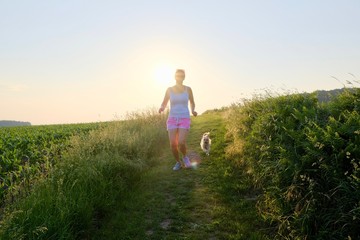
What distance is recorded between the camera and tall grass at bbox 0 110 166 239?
530 centimetres

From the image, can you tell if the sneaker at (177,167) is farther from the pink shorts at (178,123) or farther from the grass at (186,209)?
the pink shorts at (178,123)

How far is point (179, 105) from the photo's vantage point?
9.81m

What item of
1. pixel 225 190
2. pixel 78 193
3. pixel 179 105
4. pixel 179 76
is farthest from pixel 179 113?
pixel 78 193

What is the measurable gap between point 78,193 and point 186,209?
6.89 ft

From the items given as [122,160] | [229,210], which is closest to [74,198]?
[122,160]

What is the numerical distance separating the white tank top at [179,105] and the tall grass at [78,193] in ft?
5.45

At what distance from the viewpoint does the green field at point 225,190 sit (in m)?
4.86

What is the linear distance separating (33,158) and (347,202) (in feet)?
31.2

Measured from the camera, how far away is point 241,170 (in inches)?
368

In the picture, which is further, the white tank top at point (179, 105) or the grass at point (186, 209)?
the white tank top at point (179, 105)

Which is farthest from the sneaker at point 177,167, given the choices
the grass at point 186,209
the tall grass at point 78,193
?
the tall grass at point 78,193

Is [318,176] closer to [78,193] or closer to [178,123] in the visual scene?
[78,193]

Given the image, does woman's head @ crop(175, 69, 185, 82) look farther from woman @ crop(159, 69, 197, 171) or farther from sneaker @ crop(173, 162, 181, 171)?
sneaker @ crop(173, 162, 181, 171)

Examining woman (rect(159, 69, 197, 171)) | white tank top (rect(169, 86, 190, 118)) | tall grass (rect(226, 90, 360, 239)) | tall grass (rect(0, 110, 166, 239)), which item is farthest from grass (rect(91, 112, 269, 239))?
white tank top (rect(169, 86, 190, 118))
